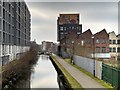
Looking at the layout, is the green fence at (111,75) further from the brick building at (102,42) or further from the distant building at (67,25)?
the distant building at (67,25)

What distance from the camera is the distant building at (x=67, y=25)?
9788cm

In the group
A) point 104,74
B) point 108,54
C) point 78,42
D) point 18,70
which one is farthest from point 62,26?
point 104,74

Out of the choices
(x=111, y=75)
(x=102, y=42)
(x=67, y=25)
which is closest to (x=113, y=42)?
(x=102, y=42)

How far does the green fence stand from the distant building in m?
77.7

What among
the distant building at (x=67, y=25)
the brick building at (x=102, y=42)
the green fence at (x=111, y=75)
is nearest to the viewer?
the green fence at (x=111, y=75)

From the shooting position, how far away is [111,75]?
15922 mm

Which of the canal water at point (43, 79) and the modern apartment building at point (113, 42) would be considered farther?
the modern apartment building at point (113, 42)

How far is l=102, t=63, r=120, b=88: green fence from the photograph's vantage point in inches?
576

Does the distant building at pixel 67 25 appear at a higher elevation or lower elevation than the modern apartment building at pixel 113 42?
higher

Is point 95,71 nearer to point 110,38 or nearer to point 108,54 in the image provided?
point 108,54

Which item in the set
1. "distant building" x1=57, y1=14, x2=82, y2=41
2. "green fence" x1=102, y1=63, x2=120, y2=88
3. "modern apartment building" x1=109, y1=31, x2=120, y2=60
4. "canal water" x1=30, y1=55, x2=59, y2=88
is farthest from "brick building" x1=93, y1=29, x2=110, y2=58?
"distant building" x1=57, y1=14, x2=82, y2=41

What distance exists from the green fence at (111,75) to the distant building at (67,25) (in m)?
77.7

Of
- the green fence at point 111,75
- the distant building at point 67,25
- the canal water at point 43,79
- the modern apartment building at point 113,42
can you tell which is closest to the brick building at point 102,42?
the modern apartment building at point 113,42

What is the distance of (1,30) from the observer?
30.6 m
